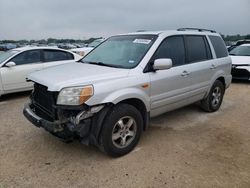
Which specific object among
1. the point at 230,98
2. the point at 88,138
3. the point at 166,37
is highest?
the point at 166,37

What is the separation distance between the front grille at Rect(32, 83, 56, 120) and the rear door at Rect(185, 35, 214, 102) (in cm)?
261

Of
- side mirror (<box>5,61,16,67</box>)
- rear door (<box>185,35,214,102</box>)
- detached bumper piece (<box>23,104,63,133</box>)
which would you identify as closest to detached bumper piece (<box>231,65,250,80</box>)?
rear door (<box>185,35,214,102</box>)

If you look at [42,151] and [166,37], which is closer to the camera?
[42,151]

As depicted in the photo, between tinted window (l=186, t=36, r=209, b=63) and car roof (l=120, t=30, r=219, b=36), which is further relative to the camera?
tinted window (l=186, t=36, r=209, b=63)

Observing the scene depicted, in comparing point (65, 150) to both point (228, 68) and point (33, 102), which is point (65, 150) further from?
point (228, 68)

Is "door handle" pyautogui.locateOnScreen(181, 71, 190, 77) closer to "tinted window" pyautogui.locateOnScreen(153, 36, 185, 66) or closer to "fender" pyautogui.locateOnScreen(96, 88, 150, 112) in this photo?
"tinted window" pyautogui.locateOnScreen(153, 36, 185, 66)

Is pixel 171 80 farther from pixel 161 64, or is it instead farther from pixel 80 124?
pixel 80 124

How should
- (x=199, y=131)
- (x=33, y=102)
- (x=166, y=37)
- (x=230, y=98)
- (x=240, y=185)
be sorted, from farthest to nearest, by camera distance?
(x=230, y=98) < (x=199, y=131) < (x=166, y=37) < (x=33, y=102) < (x=240, y=185)

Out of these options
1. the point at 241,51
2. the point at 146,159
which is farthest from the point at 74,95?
the point at 241,51

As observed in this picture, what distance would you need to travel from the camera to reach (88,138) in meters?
3.64

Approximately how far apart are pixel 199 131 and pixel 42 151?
2742 millimetres

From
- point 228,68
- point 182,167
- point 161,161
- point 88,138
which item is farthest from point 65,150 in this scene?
point 228,68

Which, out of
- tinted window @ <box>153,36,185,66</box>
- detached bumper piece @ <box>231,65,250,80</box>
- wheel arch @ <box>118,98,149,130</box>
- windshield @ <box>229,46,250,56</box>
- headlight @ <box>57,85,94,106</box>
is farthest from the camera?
windshield @ <box>229,46,250,56</box>

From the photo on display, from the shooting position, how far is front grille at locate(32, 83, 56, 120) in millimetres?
3713
